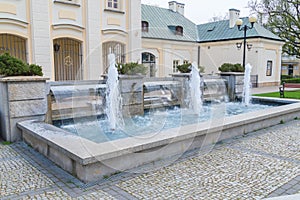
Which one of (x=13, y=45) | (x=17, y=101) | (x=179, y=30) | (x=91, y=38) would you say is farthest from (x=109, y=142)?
(x=179, y=30)

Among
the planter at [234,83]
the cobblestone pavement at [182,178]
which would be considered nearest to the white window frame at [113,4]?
the planter at [234,83]

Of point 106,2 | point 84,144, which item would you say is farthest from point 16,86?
point 106,2

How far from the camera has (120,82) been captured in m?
7.53

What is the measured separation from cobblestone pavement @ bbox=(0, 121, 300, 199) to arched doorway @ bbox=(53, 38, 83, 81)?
9.20 meters

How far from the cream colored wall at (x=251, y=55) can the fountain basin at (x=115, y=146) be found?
16.5 metres

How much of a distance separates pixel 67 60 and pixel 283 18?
2189 centimetres

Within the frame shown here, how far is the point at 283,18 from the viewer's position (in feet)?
88.1

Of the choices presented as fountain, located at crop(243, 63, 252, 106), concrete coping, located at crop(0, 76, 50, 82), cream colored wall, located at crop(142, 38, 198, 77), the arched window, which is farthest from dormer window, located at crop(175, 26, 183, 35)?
concrete coping, located at crop(0, 76, 50, 82)

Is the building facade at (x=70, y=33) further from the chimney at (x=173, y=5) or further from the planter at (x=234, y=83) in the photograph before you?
the chimney at (x=173, y=5)

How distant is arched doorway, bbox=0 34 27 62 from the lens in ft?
40.2

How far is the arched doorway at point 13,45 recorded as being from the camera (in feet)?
40.2

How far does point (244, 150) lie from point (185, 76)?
484 cm

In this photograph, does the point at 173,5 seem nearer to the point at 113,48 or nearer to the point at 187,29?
the point at 187,29

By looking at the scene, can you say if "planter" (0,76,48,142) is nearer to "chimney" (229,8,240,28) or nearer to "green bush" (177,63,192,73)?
"green bush" (177,63,192,73)
